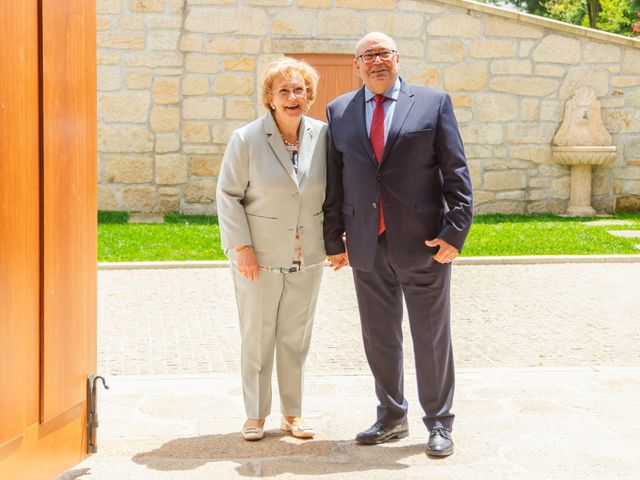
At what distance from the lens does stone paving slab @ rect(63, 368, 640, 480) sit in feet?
15.2

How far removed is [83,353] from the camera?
4.36m

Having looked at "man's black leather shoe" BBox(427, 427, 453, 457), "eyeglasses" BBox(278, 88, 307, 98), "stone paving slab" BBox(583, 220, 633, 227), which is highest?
"eyeglasses" BBox(278, 88, 307, 98)

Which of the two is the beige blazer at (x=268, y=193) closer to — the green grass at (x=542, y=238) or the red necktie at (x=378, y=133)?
the red necktie at (x=378, y=133)

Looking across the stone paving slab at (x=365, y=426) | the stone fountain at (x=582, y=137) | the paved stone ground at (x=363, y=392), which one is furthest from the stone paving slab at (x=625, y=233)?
the stone paving slab at (x=365, y=426)

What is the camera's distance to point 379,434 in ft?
16.6

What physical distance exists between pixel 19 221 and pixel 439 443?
7.21ft

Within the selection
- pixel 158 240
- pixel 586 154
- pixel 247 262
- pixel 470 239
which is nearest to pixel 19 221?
pixel 247 262

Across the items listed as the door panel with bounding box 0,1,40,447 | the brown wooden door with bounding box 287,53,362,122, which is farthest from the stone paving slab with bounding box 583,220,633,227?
the door panel with bounding box 0,1,40,447

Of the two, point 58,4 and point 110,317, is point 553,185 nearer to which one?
point 110,317

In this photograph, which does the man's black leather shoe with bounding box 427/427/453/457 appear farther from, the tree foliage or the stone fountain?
the tree foliage

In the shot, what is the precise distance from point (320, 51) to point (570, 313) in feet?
26.4

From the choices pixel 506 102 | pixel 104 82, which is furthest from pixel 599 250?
pixel 104 82

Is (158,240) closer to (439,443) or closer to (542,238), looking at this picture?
(542,238)

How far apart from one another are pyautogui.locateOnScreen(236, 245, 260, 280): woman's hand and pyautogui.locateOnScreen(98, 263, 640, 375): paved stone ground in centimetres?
176
